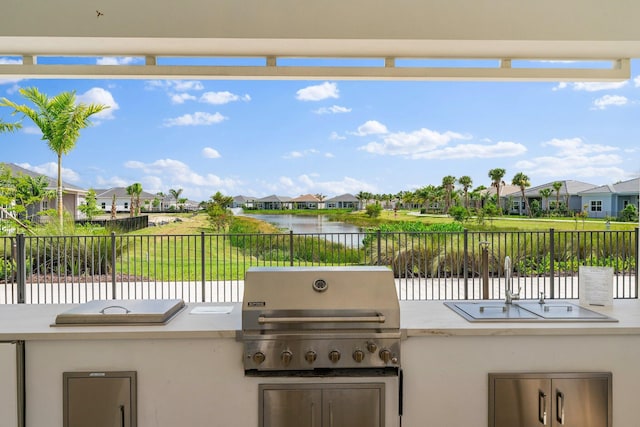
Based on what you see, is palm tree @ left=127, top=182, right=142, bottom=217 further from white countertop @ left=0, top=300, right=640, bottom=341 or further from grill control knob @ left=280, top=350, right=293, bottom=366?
grill control knob @ left=280, top=350, right=293, bottom=366

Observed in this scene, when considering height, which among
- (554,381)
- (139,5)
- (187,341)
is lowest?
(554,381)

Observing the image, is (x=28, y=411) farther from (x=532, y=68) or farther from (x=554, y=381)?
(x=532, y=68)

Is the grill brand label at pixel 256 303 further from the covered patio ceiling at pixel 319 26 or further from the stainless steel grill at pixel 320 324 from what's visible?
the covered patio ceiling at pixel 319 26

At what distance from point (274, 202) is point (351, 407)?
667 cm

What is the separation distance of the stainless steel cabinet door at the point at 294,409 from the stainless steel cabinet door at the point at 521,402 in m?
0.81

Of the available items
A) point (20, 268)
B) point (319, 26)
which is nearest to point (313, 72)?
point (319, 26)

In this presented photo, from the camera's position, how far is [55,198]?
324 inches

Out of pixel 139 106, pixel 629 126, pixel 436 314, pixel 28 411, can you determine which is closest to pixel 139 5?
pixel 28 411

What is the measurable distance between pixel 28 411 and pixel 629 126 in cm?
956

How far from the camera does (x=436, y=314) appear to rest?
2154 millimetres

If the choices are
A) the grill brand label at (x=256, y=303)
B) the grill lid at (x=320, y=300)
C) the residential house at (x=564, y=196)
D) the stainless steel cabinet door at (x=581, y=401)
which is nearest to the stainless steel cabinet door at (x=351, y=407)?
the grill lid at (x=320, y=300)

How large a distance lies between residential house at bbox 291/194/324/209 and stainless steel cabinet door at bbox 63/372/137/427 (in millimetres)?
6321

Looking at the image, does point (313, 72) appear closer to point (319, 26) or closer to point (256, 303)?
point (319, 26)

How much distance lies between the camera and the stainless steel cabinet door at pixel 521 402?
1.89m
